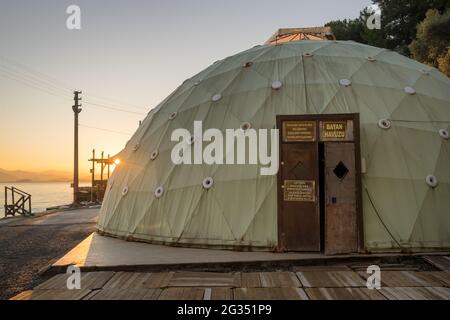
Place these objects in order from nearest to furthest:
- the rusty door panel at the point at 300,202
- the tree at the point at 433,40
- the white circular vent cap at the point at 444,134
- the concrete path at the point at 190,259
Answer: the concrete path at the point at 190,259, the rusty door panel at the point at 300,202, the white circular vent cap at the point at 444,134, the tree at the point at 433,40

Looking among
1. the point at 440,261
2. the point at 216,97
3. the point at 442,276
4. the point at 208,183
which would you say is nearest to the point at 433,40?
the point at 216,97

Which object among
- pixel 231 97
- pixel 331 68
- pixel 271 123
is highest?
pixel 331 68

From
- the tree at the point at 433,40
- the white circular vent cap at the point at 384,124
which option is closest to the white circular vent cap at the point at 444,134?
the white circular vent cap at the point at 384,124

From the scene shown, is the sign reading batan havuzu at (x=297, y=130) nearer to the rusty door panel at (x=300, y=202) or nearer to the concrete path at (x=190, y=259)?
the rusty door panel at (x=300, y=202)

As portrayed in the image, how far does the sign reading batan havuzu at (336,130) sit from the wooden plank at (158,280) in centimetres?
432

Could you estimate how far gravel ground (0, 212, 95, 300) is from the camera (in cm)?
675

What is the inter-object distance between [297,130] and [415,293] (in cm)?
404

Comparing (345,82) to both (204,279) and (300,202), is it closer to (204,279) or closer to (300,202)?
(300,202)

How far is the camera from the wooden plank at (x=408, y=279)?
221 inches

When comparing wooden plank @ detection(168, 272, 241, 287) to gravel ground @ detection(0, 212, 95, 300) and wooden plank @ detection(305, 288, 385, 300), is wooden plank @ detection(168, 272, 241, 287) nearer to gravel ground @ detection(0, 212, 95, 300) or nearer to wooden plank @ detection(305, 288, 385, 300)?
wooden plank @ detection(305, 288, 385, 300)
